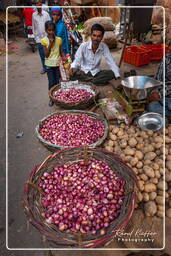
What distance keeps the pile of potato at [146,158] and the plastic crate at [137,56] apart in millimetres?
3448

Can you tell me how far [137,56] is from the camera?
5828mm

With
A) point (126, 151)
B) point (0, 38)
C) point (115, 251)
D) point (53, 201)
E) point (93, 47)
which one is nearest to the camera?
→ point (115, 251)

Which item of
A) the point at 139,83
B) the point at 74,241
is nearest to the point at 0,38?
the point at 139,83

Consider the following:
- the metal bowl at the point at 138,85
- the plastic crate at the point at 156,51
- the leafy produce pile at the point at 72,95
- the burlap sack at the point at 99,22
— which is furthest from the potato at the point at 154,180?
the burlap sack at the point at 99,22

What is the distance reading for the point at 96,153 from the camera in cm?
246

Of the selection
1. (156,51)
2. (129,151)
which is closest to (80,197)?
(129,151)

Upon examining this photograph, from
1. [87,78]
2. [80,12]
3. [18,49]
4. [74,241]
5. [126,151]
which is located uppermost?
[80,12]

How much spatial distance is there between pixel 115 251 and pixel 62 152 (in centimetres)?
111

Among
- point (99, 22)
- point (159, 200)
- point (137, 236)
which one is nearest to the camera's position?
point (137, 236)

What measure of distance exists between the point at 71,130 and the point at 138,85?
4.14 ft

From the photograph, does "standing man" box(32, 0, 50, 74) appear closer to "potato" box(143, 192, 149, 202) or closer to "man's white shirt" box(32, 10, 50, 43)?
"man's white shirt" box(32, 10, 50, 43)

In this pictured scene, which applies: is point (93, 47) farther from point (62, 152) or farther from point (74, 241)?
point (74, 241)

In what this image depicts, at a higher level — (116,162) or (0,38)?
(0,38)

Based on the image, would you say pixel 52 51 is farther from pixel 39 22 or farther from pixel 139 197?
pixel 139 197
